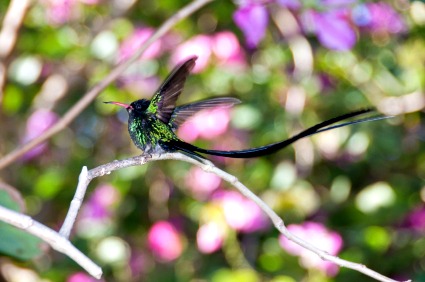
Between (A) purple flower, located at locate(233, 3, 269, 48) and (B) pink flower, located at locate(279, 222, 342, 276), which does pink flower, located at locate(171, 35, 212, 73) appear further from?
(B) pink flower, located at locate(279, 222, 342, 276)

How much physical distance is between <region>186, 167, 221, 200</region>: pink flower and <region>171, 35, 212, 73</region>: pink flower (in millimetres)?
267

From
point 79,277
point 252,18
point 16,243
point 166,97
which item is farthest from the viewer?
point 79,277

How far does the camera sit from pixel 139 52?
115cm

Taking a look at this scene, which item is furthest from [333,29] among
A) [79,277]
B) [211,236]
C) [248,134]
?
[79,277]

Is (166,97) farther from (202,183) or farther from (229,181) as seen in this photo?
(202,183)

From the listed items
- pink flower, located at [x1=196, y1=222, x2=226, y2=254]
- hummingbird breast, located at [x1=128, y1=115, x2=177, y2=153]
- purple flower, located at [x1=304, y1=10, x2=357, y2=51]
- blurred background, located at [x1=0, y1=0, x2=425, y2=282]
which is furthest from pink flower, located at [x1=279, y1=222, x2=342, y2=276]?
hummingbird breast, located at [x1=128, y1=115, x2=177, y2=153]

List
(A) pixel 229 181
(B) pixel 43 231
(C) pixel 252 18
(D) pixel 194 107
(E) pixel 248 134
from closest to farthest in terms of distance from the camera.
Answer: (B) pixel 43 231, (A) pixel 229 181, (D) pixel 194 107, (C) pixel 252 18, (E) pixel 248 134

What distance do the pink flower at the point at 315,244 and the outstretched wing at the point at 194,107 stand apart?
71cm

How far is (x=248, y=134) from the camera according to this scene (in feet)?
6.88

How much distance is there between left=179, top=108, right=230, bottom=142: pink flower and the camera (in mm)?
1939

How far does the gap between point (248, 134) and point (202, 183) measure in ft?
0.71

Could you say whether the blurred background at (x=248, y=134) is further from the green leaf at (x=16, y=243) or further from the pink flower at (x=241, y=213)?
the green leaf at (x=16, y=243)

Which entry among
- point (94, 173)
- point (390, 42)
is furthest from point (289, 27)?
point (94, 173)

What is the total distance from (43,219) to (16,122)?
1.09ft
